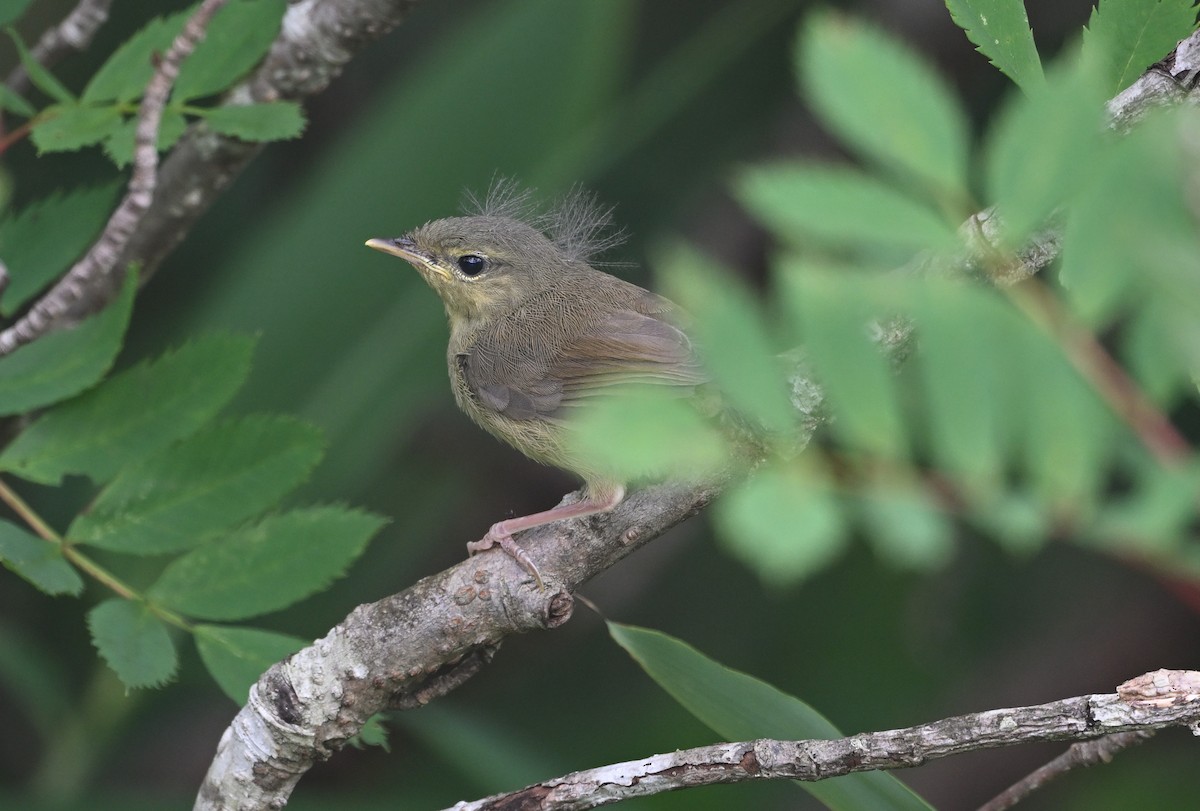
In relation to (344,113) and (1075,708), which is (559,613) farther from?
(344,113)

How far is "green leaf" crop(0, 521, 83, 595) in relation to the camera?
2059 millimetres

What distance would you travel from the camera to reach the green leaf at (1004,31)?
183cm

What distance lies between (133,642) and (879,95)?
1.78 metres

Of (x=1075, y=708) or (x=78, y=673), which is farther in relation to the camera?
(x=78, y=673)

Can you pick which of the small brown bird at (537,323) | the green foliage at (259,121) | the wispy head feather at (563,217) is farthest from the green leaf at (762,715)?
the wispy head feather at (563,217)

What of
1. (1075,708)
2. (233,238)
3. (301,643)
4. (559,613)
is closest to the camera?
(1075,708)

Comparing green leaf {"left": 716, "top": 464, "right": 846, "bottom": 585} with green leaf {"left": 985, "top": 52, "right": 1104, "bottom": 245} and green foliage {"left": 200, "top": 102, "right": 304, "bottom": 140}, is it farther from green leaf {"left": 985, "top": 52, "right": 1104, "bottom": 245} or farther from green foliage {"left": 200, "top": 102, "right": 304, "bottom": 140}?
green foliage {"left": 200, "top": 102, "right": 304, "bottom": 140}

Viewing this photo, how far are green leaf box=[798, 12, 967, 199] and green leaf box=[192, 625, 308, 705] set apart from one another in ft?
5.70

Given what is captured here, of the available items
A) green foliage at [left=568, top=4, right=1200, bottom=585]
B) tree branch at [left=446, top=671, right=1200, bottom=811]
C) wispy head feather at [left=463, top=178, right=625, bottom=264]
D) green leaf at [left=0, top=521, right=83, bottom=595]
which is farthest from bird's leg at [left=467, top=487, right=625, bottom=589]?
wispy head feather at [left=463, top=178, right=625, bottom=264]

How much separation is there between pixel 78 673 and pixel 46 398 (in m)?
2.39

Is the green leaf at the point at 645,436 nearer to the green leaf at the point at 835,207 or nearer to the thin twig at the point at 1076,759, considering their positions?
the green leaf at the point at 835,207

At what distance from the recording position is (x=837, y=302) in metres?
0.79

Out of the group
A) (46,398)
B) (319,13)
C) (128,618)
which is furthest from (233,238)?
(128,618)

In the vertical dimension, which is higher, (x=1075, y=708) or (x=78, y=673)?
(x=1075, y=708)
